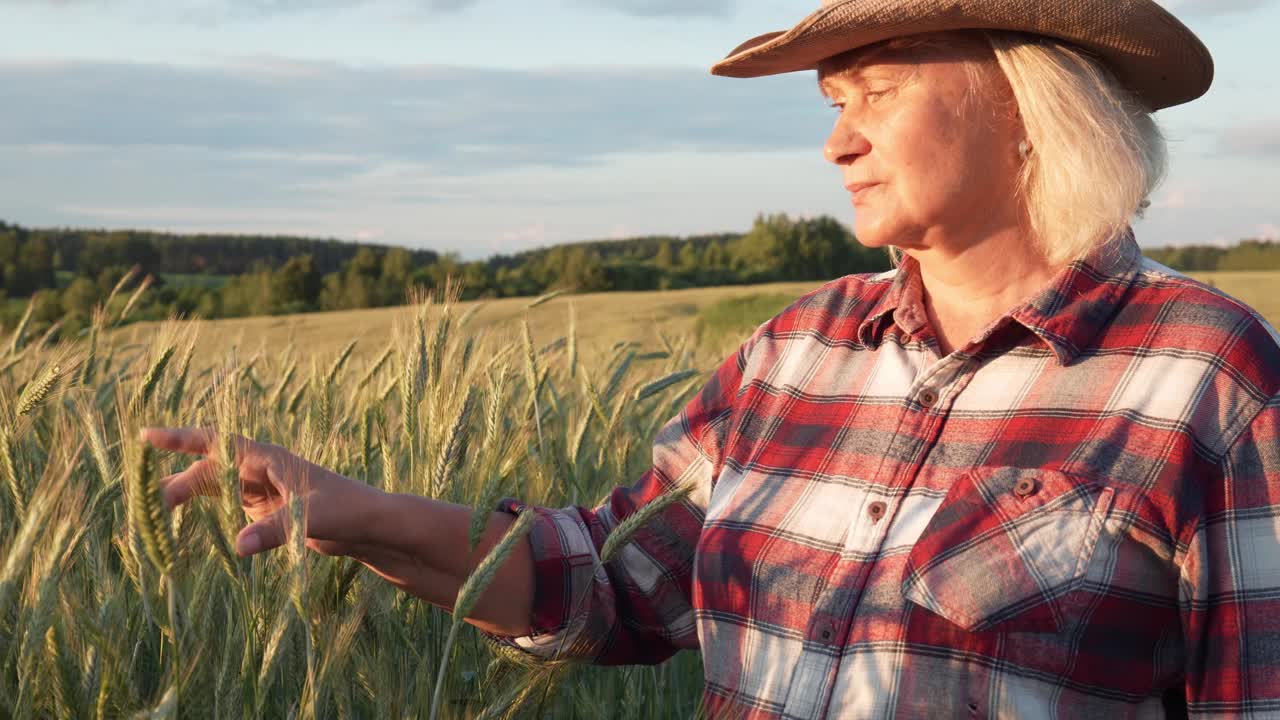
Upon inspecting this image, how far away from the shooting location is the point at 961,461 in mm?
1553

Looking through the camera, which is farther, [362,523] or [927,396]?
[927,396]

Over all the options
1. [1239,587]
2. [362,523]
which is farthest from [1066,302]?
[362,523]

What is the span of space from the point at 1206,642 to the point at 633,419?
211cm

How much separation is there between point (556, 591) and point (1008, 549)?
0.72 metres

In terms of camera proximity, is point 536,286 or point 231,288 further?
point 231,288

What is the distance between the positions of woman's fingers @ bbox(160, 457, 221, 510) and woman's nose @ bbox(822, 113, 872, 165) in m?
1.02

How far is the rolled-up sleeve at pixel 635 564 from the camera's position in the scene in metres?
1.79

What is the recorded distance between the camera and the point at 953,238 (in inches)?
66.6

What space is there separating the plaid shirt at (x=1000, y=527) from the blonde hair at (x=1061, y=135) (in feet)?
0.21

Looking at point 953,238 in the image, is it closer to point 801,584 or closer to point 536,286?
point 801,584

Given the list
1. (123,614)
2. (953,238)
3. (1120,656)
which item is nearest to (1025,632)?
(1120,656)

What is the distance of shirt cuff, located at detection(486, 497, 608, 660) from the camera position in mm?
1776

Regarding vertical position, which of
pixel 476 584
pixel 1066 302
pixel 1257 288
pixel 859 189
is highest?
pixel 859 189

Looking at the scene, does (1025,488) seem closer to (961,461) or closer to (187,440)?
(961,461)
